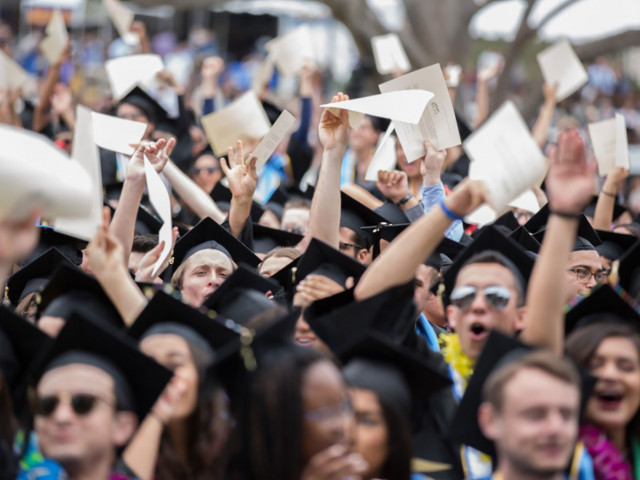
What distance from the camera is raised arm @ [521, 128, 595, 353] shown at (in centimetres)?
346

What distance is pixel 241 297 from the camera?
4.57 metres

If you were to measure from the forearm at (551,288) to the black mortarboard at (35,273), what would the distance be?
2.76 metres

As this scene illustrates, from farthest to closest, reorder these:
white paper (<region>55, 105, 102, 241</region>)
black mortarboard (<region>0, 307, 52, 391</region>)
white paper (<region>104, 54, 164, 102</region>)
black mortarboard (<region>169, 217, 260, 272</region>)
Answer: white paper (<region>104, 54, 164, 102</region>) < black mortarboard (<region>169, 217, 260, 272</region>) < white paper (<region>55, 105, 102, 241</region>) < black mortarboard (<region>0, 307, 52, 391</region>)

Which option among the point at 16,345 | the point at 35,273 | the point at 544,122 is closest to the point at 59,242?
the point at 35,273

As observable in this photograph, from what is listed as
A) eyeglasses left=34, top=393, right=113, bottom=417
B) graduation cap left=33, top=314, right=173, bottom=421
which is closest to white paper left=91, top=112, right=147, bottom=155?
graduation cap left=33, top=314, right=173, bottom=421

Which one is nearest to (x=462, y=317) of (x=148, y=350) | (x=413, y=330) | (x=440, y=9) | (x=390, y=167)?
(x=413, y=330)

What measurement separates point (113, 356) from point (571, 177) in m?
1.59

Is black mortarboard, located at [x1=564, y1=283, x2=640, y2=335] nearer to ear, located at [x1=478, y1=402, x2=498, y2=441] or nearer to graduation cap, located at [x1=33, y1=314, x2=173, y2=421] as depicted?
ear, located at [x1=478, y1=402, x2=498, y2=441]

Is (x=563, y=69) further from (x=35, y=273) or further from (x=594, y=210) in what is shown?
(x=35, y=273)

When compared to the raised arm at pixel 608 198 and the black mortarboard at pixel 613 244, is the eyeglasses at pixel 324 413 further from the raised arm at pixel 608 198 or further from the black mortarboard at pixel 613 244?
the raised arm at pixel 608 198

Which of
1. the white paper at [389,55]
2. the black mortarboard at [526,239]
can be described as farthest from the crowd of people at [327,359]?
the white paper at [389,55]

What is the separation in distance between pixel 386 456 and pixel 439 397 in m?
0.59

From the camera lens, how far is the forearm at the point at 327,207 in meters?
5.20

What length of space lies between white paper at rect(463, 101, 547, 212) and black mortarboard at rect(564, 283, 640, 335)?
2.19ft
